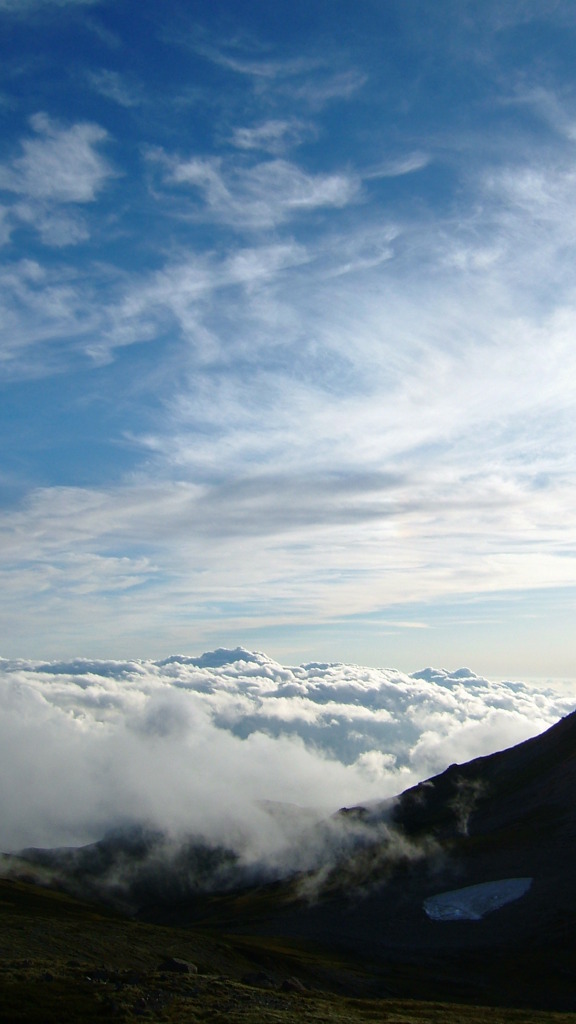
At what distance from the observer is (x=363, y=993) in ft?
311

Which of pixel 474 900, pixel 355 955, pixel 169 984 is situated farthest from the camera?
pixel 474 900

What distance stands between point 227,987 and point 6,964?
1906 centimetres

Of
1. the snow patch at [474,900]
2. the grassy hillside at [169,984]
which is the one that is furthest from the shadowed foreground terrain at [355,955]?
the snow patch at [474,900]

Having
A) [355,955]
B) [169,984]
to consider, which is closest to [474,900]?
[355,955]

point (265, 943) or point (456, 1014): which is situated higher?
point (456, 1014)

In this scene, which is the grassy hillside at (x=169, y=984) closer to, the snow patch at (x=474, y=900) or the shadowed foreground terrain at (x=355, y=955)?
the shadowed foreground terrain at (x=355, y=955)

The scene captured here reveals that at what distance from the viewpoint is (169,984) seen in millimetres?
54750

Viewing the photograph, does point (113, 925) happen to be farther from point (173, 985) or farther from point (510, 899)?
point (510, 899)

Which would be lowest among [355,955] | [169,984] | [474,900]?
[355,955]

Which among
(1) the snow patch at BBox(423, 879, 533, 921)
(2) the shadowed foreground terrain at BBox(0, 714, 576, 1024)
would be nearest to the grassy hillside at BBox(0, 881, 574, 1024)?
(2) the shadowed foreground terrain at BBox(0, 714, 576, 1024)

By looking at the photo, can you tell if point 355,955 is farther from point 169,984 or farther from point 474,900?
point 169,984

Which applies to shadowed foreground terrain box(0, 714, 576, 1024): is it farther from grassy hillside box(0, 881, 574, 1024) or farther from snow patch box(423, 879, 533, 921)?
snow patch box(423, 879, 533, 921)

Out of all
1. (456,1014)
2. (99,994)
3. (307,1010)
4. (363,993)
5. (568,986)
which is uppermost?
(99,994)

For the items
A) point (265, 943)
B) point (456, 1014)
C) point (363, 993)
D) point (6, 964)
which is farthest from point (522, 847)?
point (6, 964)
